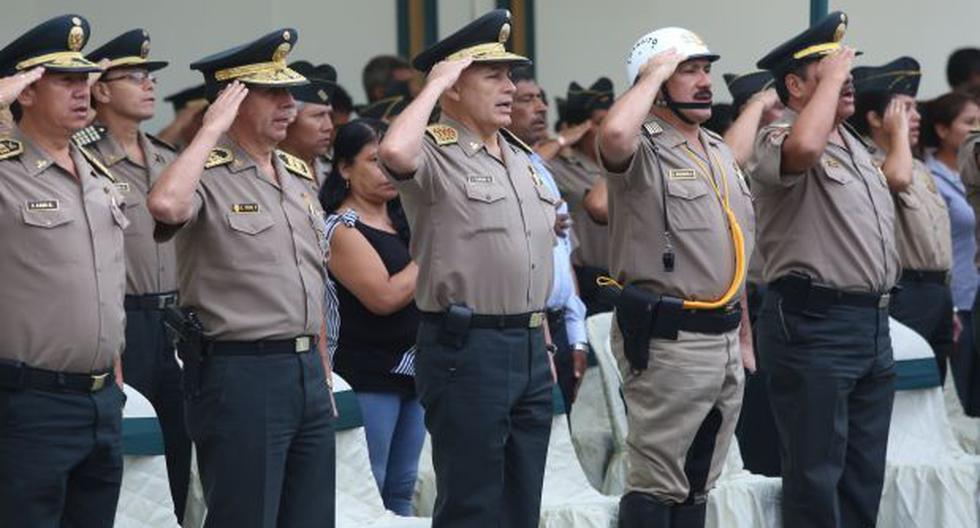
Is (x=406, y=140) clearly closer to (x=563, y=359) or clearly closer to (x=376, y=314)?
(x=376, y=314)

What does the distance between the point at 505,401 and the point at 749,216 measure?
114 cm

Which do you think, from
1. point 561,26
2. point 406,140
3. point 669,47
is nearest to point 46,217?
point 406,140

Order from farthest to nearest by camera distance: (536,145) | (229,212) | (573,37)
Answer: (573,37) < (536,145) < (229,212)

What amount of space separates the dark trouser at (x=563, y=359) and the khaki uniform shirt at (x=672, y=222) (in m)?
1.10

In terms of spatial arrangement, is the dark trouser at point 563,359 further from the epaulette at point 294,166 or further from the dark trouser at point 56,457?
the dark trouser at point 56,457

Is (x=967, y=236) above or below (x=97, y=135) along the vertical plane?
below

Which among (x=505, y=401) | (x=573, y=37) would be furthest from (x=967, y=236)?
(x=505, y=401)

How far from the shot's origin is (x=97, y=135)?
23.7 feet

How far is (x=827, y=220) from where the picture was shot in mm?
7062

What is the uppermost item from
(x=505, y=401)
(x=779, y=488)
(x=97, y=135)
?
(x=97, y=135)

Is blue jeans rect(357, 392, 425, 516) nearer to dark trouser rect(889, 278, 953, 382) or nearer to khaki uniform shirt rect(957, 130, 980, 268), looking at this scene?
dark trouser rect(889, 278, 953, 382)

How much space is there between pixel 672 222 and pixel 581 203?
2.79 meters

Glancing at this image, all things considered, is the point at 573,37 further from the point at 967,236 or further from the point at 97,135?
the point at 97,135

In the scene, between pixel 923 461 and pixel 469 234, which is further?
pixel 923 461
